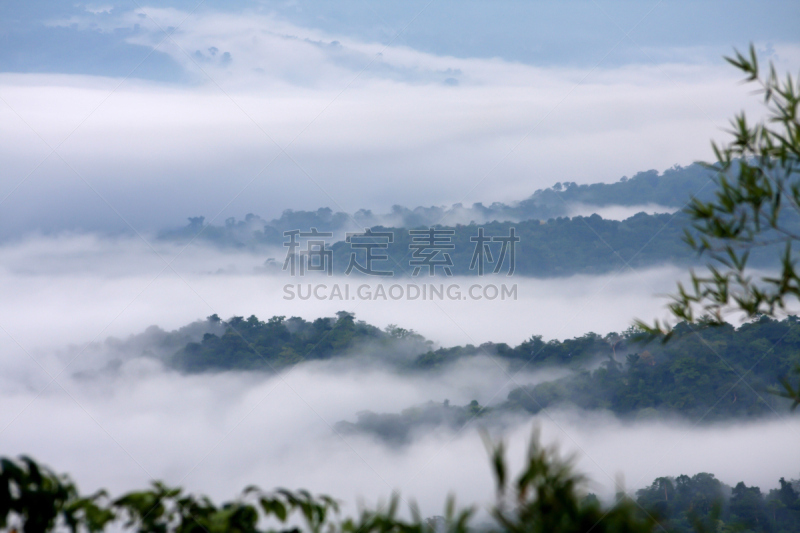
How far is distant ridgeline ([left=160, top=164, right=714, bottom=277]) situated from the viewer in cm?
7419

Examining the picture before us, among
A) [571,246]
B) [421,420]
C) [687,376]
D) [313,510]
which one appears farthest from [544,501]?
[571,246]

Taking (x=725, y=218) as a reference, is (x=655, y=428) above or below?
below

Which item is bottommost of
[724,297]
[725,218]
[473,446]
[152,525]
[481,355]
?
[473,446]

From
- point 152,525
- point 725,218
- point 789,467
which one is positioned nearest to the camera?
point 152,525

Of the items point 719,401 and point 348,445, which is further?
point 348,445

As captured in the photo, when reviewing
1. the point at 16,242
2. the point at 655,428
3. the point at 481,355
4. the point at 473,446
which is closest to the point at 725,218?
the point at 655,428

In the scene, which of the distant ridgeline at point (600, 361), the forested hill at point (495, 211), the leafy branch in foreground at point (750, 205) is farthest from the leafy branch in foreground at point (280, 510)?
the forested hill at point (495, 211)

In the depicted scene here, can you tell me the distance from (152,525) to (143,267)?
11576 cm

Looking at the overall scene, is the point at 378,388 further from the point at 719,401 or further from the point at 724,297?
the point at 724,297

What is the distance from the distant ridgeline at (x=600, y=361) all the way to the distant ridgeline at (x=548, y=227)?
60.4 ft

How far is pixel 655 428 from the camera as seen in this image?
43469mm

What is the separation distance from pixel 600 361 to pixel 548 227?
31.8m

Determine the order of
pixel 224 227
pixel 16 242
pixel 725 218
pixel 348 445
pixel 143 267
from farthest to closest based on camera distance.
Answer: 1. pixel 143 267
2. pixel 16 242
3. pixel 224 227
4. pixel 348 445
5. pixel 725 218

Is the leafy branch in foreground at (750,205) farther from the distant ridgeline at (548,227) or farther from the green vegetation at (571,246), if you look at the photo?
the green vegetation at (571,246)
